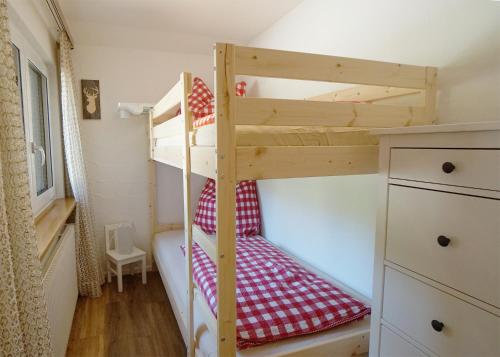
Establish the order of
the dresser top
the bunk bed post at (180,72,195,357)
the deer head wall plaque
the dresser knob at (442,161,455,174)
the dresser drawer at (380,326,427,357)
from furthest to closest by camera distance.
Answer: the deer head wall plaque → the bunk bed post at (180,72,195,357) → the dresser drawer at (380,326,427,357) → the dresser knob at (442,161,455,174) → the dresser top

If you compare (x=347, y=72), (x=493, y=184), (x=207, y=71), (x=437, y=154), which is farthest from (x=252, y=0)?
(x=493, y=184)

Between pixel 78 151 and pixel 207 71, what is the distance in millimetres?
1394

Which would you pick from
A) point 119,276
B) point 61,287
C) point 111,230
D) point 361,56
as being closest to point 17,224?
point 61,287

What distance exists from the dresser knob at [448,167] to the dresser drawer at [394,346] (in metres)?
0.53

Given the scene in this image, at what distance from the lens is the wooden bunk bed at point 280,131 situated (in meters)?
1.07

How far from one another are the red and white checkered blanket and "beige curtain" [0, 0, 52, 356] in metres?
0.70

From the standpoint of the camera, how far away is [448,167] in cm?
84

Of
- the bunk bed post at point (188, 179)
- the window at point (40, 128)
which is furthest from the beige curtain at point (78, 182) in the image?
the bunk bed post at point (188, 179)

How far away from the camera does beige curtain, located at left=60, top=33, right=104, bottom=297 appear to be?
2.45 m

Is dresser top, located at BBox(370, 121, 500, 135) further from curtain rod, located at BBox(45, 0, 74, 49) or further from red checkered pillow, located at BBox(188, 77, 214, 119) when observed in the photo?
curtain rod, located at BBox(45, 0, 74, 49)

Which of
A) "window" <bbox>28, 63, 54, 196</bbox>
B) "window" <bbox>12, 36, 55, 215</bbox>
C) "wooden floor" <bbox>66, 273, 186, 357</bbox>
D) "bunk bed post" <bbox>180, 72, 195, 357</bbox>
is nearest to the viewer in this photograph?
"bunk bed post" <bbox>180, 72, 195, 357</bbox>

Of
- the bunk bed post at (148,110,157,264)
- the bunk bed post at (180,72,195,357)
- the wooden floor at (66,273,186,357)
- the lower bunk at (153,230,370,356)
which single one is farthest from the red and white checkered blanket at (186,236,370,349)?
the bunk bed post at (148,110,157,264)

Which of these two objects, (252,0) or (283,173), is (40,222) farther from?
(252,0)

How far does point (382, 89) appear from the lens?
1.58 m
